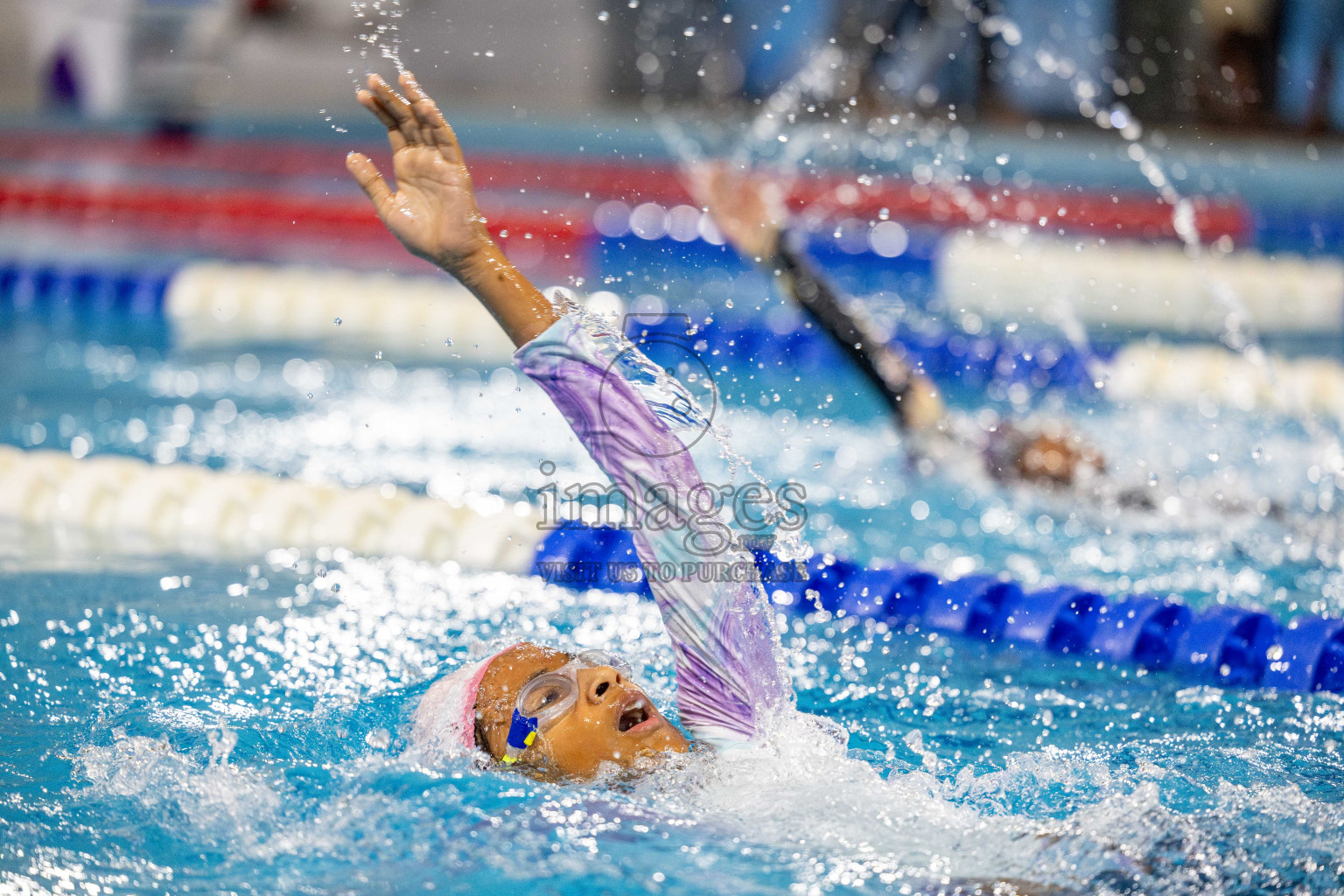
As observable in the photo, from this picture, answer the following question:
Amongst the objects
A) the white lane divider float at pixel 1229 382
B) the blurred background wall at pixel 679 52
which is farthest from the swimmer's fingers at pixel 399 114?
the blurred background wall at pixel 679 52

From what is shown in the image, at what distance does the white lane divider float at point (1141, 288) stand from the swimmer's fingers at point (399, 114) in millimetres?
4585

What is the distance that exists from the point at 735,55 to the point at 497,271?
375 inches

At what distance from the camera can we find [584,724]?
180 cm

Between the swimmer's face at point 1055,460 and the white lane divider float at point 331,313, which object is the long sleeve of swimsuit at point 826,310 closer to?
→ the swimmer's face at point 1055,460

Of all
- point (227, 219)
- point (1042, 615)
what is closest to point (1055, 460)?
point (1042, 615)

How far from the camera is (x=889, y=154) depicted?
9211 millimetres

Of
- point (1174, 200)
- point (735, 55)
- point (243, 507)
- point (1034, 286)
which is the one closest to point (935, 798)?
point (243, 507)

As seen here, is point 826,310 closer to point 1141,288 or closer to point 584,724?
point 584,724

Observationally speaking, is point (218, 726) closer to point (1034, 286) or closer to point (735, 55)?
point (1034, 286)

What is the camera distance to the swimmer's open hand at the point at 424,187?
5.68 feet

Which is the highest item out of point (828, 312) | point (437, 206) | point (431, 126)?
point (828, 312)

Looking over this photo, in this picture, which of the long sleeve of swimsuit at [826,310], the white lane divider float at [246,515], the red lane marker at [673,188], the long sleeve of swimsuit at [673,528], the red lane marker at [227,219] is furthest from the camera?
the red lane marker at [673,188]

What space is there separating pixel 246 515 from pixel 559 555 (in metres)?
0.77

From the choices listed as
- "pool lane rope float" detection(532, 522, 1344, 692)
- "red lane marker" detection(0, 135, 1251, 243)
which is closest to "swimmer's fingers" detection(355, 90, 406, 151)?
"pool lane rope float" detection(532, 522, 1344, 692)
